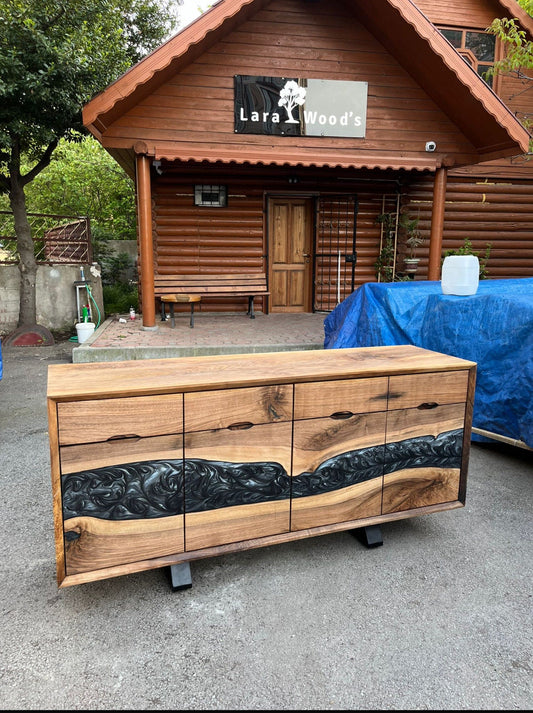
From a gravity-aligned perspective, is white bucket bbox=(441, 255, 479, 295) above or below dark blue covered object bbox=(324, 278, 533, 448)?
above

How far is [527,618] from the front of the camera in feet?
7.07

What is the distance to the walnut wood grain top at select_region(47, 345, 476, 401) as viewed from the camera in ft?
6.91

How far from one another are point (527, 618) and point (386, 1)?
831 cm

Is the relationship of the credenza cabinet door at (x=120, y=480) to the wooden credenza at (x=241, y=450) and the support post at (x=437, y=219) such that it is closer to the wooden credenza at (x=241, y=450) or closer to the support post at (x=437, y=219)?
the wooden credenza at (x=241, y=450)

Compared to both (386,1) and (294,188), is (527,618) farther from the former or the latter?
(294,188)

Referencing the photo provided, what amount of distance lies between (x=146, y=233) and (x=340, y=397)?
618 centimetres

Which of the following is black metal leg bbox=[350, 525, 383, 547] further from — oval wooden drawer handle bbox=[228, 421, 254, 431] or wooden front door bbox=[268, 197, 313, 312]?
wooden front door bbox=[268, 197, 313, 312]

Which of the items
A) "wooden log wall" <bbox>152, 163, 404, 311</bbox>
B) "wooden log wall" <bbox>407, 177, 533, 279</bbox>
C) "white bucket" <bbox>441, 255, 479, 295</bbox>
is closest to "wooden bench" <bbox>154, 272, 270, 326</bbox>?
"wooden log wall" <bbox>152, 163, 404, 311</bbox>

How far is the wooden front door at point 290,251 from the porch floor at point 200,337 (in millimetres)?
809

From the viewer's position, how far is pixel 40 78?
294 inches

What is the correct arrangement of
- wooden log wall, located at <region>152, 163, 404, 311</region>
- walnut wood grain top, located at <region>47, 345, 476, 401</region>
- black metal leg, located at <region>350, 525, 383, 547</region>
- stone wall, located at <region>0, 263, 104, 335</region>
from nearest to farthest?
1. walnut wood grain top, located at <region>47, 345, 476, 401</region>
2. black metal leg, located at <region>350, 525, 383, 547</region>
3. stone wall, located at <region>0, 263, 104, 335</region>
4. wooden log wall, located at <region>152, 163, 404, 311</region>

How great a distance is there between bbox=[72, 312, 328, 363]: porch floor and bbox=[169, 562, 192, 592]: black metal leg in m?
4.55

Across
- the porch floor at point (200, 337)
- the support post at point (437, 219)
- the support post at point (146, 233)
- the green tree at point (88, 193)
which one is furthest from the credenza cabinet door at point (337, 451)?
the green tree at point (88, 193)

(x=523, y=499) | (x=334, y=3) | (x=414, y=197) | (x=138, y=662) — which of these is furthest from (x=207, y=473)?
(x=414, y=197)
